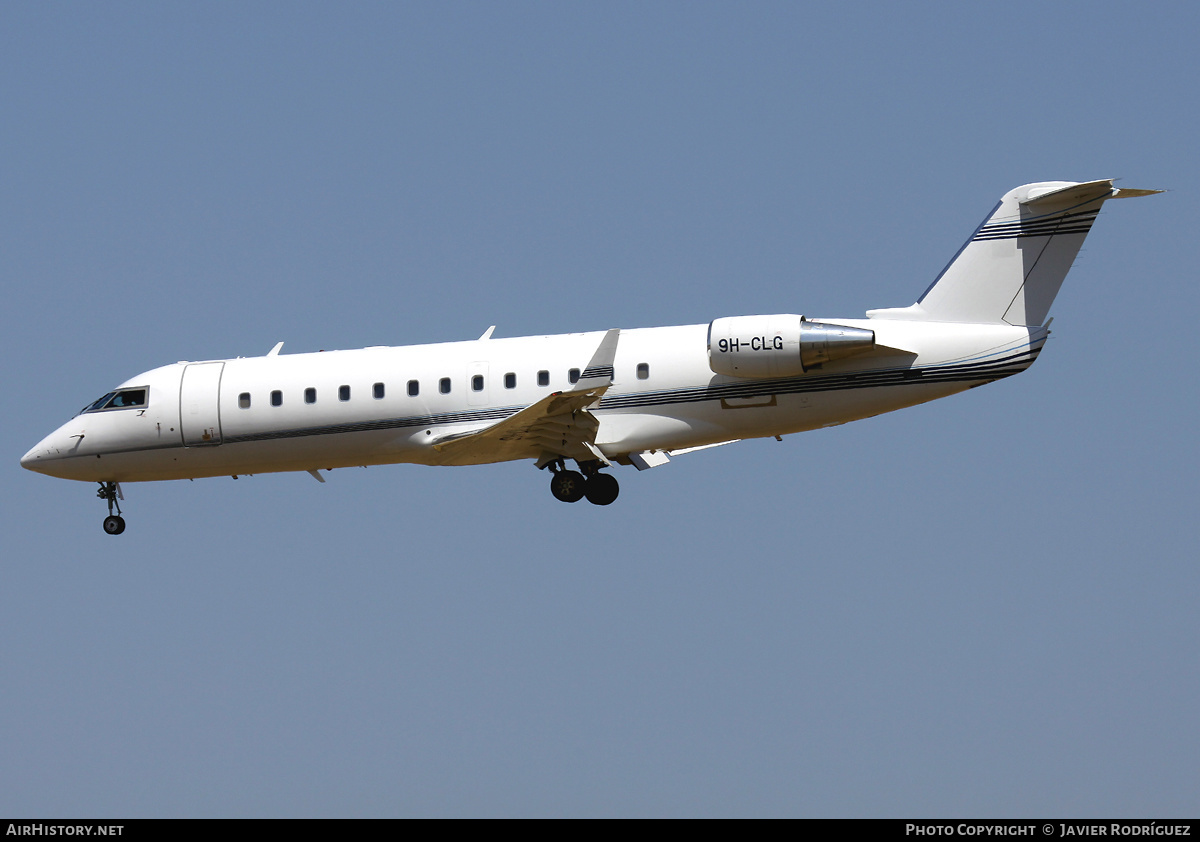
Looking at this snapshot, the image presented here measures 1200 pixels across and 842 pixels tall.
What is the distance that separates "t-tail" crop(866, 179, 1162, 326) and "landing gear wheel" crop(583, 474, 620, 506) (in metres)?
5.30

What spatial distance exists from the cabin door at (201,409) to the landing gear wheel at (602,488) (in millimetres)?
6696

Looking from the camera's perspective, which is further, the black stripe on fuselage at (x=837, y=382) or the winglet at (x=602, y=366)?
the black stripe on fuselage at (x=837, y=382)

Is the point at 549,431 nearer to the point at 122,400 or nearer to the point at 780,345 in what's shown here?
the point at 780,345

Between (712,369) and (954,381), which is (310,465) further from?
(954,381)

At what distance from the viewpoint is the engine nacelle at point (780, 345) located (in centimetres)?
2538

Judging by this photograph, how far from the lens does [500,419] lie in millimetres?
26438

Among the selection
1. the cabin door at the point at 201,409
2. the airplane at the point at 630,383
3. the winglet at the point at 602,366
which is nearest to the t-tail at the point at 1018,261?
the airplane at the point at 630,383

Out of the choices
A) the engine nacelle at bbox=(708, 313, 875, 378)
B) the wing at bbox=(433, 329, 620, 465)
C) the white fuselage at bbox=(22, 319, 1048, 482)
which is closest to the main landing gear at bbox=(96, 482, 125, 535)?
the white fuselage at bbox=(22, 319, 1048, 482)

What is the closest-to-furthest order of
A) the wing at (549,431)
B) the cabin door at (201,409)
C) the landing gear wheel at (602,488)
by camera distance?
the wing at (549,431)
the landing gear wheel at (602,488)
the cabin door at (201,409)

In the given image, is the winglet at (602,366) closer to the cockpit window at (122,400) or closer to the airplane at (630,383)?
the airplane at (630,383)

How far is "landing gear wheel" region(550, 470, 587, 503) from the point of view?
26766mm

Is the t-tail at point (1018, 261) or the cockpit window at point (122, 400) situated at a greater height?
the t-tail at point (1018, 261)

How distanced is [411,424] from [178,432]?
175 inches
